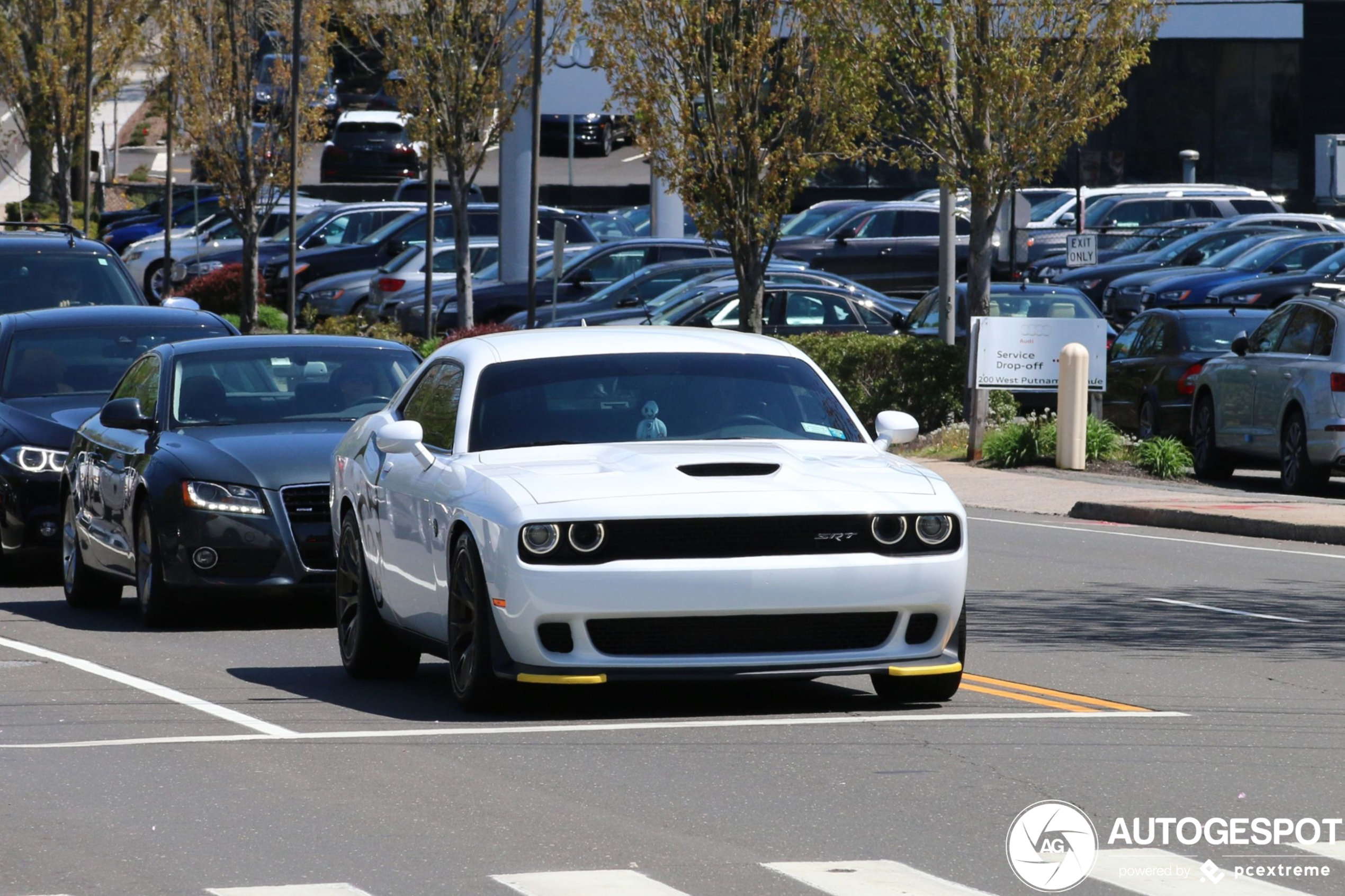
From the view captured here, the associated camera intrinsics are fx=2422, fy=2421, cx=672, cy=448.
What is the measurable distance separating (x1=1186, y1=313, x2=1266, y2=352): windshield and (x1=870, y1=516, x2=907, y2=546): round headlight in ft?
51.9

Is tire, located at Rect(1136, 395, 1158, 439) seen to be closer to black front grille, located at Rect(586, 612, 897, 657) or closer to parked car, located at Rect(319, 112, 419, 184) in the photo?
black front grille, located at Rect(586, 612, 897, 657)

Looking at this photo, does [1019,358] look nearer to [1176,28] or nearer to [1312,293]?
[1312,293]

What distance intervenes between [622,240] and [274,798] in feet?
90.5

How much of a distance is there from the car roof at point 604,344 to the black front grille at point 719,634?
1.54 metres

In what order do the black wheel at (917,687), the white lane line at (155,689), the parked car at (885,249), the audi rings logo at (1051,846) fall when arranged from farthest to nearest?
the parked car at (885,249), the black wheel at (917,687), the white lane line at (155,689), the audi rings logo at (1051,846)

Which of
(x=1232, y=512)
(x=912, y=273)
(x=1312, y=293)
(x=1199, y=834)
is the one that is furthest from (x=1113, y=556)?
(x=912, y=273)

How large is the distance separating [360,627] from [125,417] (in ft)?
10.5

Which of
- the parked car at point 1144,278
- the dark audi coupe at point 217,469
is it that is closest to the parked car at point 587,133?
the parked car at point 1144,278

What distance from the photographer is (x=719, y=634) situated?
884 centimetres

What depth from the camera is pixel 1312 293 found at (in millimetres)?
21750

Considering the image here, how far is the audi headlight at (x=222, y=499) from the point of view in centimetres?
1235

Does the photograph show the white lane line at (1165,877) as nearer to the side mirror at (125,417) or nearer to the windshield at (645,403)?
the windshield at (645,403)

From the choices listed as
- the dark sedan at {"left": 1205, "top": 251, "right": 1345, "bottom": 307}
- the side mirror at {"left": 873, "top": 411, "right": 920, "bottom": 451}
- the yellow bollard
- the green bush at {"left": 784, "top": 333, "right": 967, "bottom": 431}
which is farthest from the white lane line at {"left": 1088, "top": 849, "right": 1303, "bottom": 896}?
the dark sedan at {"left": 1205, "top": 251, "right": 1345, "bottom": 307}

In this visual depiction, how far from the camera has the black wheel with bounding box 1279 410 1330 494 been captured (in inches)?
819
